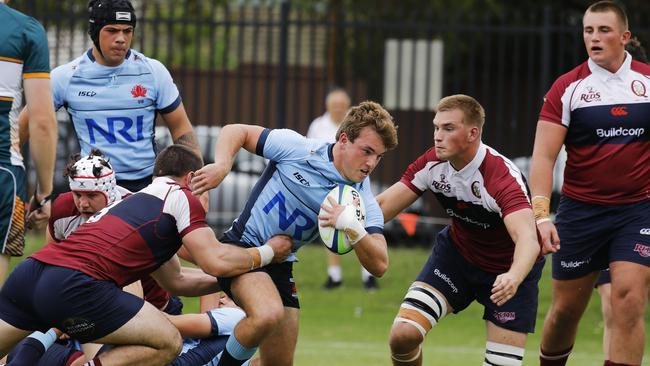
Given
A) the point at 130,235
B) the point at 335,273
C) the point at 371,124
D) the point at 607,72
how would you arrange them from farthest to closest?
the point at 335,273 < the point at 607,72 < the point at 371,124 < the point at 130,235

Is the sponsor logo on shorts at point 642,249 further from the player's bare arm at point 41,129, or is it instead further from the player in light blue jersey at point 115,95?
the player's bare arm at point 41,129

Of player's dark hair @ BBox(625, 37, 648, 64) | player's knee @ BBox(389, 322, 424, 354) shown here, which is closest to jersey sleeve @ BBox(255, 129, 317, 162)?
player's knee @ BBox(389, 322, 424, 354)

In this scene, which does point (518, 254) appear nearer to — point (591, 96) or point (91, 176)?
point (591, 96)

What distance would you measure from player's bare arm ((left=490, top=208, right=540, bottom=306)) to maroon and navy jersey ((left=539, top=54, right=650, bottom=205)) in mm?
916

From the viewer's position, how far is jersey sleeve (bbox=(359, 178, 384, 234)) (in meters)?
7.03

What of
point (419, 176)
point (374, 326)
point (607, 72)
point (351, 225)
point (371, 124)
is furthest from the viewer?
point (374, 326)

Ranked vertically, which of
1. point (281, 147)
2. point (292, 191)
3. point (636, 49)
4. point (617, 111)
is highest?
point (636, 49)

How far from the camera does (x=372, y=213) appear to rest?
7.10 metres

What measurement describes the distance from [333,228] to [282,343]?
0.98 metres

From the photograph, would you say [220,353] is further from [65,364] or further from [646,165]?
[646,165]

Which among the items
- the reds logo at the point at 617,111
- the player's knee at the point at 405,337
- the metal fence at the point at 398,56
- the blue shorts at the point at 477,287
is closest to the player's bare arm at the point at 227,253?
the player's knee at the point at 405,337

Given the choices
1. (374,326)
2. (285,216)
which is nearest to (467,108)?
(285,216)

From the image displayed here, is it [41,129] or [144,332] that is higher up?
[41,129]

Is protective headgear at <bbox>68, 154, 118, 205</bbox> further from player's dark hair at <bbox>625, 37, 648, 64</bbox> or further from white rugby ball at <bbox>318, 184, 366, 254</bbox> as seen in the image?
player's dark hair at <bbox>625, 37, 648, 64</bbox>
